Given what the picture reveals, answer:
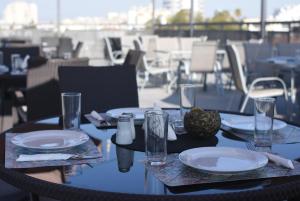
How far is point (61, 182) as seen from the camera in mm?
1165

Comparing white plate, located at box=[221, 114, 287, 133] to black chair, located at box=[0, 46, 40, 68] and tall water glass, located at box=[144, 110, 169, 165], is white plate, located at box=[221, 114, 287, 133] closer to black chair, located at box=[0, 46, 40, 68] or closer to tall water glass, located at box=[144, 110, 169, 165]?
tall water glass, located at box=[144, 110, 169, 165]

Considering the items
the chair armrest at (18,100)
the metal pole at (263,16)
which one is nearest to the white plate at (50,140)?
the chair armrest at (18,100)

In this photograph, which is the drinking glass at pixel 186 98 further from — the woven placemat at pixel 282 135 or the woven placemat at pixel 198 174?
the woven placemat at pixel 198 174

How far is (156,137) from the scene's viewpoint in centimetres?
130

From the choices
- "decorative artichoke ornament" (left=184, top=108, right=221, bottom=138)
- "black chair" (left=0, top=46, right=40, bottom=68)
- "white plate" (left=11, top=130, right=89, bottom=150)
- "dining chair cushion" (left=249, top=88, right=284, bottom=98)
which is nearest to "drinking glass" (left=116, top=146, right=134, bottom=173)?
"white plate" (left=11, top=130, right=89, bottom=150)

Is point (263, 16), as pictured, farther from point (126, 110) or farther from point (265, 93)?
point (126, 110)

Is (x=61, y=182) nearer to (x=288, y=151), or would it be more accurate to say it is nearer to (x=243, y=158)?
(x=243, y=158)

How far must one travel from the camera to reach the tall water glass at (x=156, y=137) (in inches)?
51.3

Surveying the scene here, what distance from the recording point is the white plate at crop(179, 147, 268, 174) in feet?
4.00

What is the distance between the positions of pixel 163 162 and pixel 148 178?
0.37ft

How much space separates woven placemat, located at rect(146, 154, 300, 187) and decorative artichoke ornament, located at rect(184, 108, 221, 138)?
306mm

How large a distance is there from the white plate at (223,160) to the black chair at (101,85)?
1.12 meters

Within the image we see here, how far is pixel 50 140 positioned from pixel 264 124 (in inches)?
25.7

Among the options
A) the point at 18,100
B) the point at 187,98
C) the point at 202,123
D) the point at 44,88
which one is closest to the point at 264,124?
the point at 202,123
